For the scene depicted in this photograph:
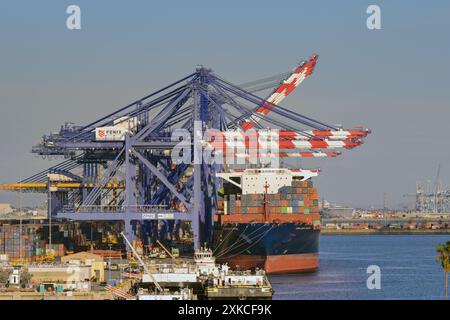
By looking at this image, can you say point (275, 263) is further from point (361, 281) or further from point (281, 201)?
point (361, 281)

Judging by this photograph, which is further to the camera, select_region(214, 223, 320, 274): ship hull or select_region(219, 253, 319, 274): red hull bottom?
select_region(214, 223, 320, 274): ship hull

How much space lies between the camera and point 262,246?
106312 millimetres

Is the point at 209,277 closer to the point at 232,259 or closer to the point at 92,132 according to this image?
the point at 232,259

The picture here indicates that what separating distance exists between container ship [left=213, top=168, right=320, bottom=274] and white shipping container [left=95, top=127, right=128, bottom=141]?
10763 mm

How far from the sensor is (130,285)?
2702 inches

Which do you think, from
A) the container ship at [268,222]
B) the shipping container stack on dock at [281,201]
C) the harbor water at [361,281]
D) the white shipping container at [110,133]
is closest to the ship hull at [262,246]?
the container ship at [268,222]

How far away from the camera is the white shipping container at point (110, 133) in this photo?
11475 centimetres

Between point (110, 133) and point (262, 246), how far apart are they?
62.5ft

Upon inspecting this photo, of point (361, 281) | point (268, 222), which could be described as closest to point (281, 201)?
point (268, 222)

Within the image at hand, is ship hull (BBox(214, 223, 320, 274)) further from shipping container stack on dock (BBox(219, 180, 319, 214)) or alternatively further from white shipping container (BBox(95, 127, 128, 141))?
white shipping container (BBox(95, 127, 128, 141))

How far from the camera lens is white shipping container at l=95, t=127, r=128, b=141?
115 m

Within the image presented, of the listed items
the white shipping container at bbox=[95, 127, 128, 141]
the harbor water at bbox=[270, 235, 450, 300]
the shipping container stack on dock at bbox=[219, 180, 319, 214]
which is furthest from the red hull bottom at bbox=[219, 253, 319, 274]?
the white shipping container at bbox=[95, 127, 128, 141]

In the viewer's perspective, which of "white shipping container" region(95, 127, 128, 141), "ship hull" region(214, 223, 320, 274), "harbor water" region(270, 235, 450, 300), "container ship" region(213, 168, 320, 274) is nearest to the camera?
"harbor water" region(270, 235, 450, 300)

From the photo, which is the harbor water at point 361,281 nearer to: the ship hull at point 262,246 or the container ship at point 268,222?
the ship hull at point 262,246
